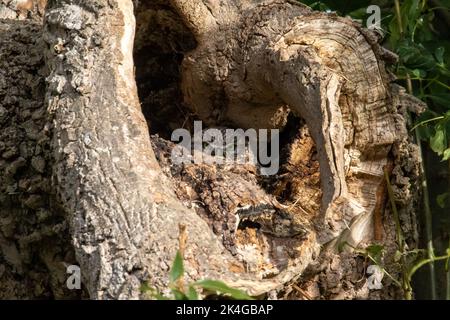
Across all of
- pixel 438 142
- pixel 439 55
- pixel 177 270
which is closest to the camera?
pixel 177 270

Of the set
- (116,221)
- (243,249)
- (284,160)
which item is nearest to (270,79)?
(284,160)

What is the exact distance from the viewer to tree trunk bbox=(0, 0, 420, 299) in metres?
1.85

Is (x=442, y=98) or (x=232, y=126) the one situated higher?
(x=442, y=98)

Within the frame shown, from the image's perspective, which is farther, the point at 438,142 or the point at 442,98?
the point at 442,98

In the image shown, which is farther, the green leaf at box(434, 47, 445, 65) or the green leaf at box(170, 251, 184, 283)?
the green leaf at box(434, 47, 445, 65)

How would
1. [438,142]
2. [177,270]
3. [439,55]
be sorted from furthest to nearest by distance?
[439,55] → [438,142] → [177,270]

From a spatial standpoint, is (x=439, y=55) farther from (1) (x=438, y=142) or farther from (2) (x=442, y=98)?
(1) (x=438, y=142)

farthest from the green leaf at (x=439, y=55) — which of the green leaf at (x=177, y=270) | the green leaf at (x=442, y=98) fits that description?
the green leaf at (x=177, y=270)

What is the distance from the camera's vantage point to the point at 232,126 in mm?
2596

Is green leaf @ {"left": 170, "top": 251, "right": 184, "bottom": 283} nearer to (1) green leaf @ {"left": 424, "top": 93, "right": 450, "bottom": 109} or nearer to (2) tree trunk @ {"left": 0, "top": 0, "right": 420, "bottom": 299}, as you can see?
(2) tree trunk @ {"left": 0, "top": 0, "right": 420, "bottom": 299}

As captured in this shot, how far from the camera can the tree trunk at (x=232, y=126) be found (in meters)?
1.85

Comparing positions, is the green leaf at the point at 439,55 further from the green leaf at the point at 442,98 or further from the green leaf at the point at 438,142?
the green leaf at the point at 438,142

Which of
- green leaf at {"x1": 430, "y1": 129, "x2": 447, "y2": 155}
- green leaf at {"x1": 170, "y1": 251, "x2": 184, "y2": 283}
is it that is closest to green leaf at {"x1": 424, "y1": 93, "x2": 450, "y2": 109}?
green leaf at {"x1": 430, "y1": 129, "x2": 447, "y2": 155}

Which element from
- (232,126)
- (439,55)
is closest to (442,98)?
(439,55)
